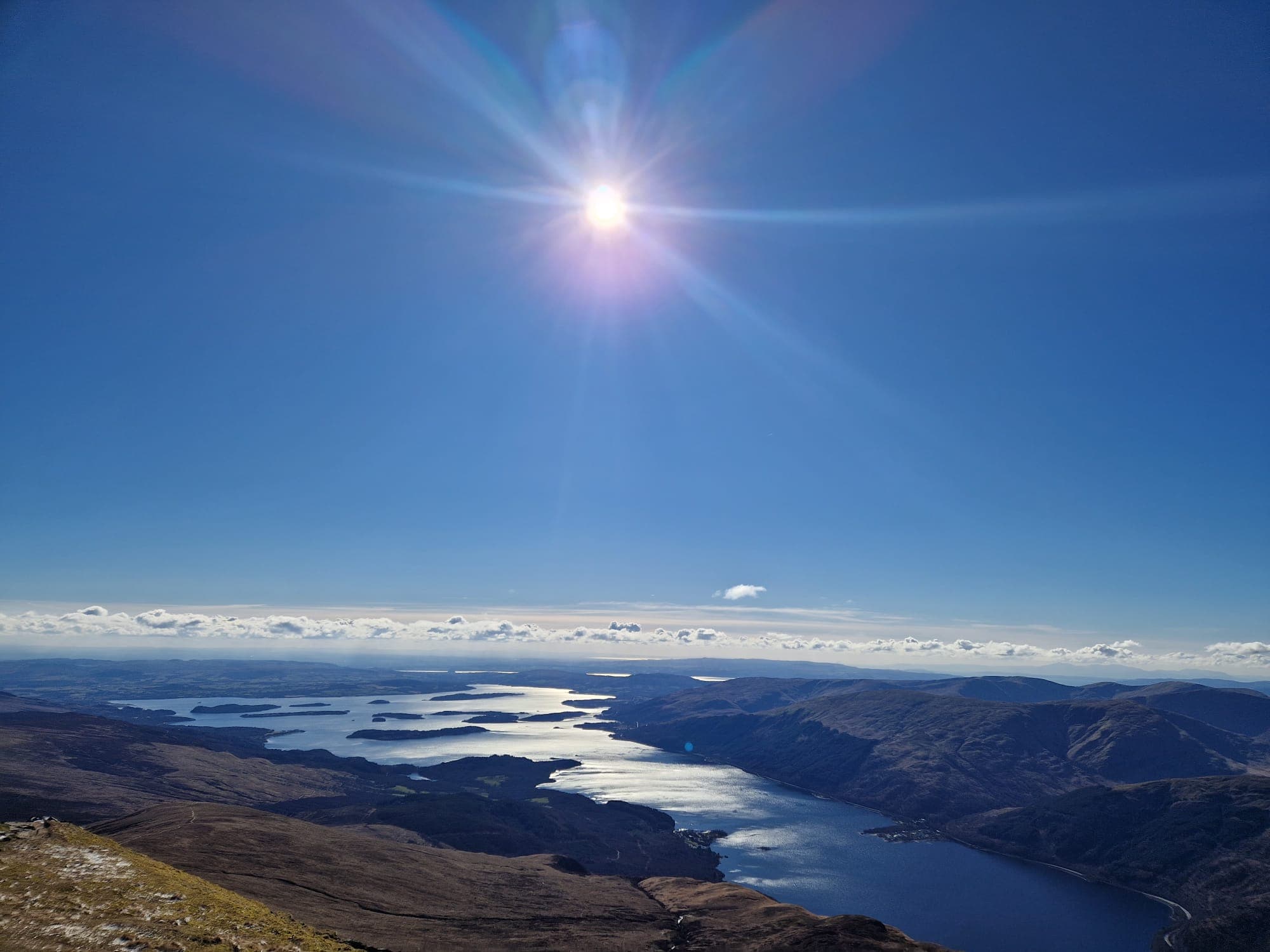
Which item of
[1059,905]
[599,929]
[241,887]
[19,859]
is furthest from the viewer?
[1059,905]

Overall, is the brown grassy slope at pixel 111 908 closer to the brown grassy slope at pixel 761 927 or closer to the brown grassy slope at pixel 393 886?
the brown grassy slope at pixel 393 886

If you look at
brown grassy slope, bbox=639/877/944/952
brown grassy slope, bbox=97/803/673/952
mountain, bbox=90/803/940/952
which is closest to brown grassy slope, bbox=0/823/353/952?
brown grassy slope, bbox=97/803/673/952

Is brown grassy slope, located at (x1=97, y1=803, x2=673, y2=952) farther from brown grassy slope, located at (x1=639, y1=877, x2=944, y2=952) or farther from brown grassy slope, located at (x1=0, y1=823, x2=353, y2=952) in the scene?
brown grassy slope, located at (x1=0, y1=823, x2=353, y2=952)

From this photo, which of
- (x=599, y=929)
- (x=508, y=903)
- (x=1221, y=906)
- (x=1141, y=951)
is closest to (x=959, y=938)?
(x=1141, y=951)

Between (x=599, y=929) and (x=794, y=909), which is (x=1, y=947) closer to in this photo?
(x=599, y=929)

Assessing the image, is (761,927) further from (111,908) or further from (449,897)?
(111,908)

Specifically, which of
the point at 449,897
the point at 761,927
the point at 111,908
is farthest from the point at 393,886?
the point at 111,908
